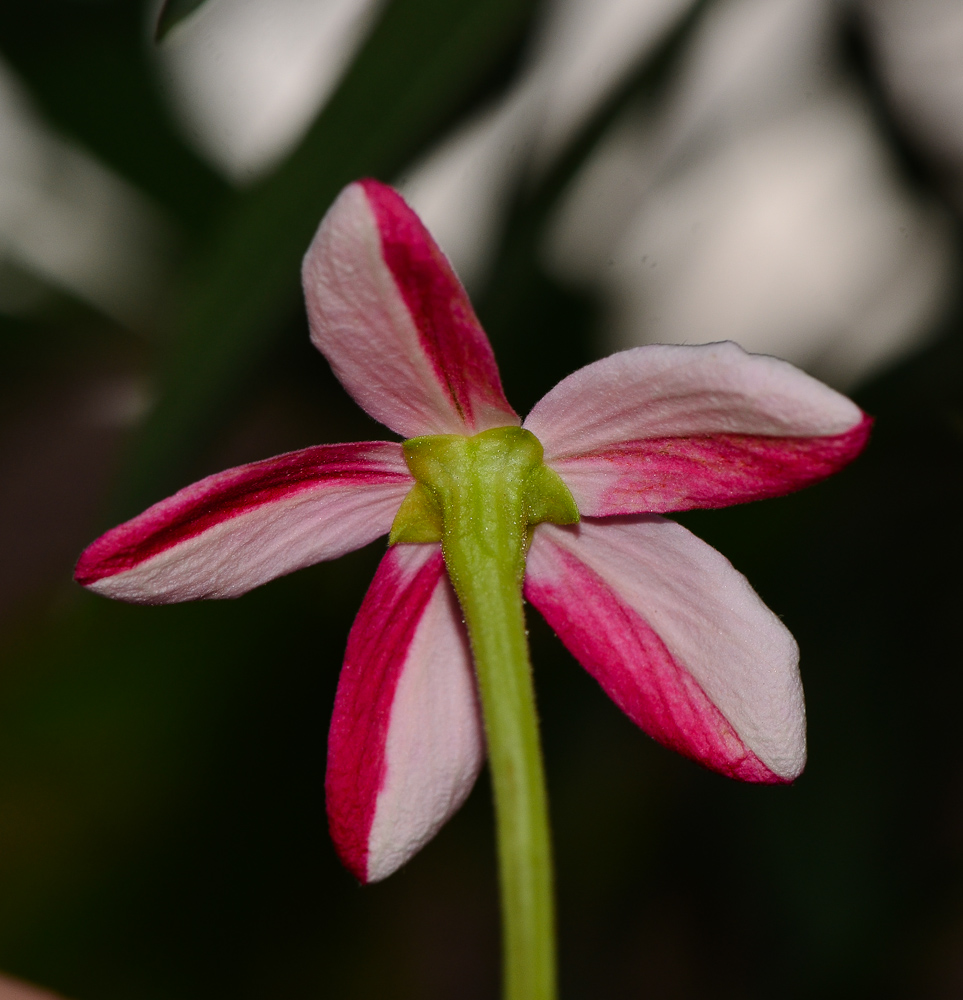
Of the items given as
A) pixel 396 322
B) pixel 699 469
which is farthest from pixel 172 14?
pixel 699 469

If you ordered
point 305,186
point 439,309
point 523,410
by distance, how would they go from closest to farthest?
1. point 439,309
2. point 305,186
3. point 523,410

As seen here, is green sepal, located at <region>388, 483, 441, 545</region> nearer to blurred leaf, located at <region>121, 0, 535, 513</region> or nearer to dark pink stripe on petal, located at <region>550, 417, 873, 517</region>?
dark pink stripe on petal, located at <region>550, 417, 873, 517</region>

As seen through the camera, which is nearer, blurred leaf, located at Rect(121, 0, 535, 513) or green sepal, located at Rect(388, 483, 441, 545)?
green sepal, located at Rect(388, 483, 441, 545)

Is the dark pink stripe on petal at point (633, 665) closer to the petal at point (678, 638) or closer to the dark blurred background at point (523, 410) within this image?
the petal at point (678, 638)

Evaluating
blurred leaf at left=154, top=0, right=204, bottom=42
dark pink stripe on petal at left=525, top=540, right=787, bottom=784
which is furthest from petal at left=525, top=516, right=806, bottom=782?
blurred leaf at left=154, top=0, right=204, bottom=42

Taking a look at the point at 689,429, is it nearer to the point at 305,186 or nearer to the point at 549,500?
the point at 549,500

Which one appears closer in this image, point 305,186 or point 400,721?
point 400,721
